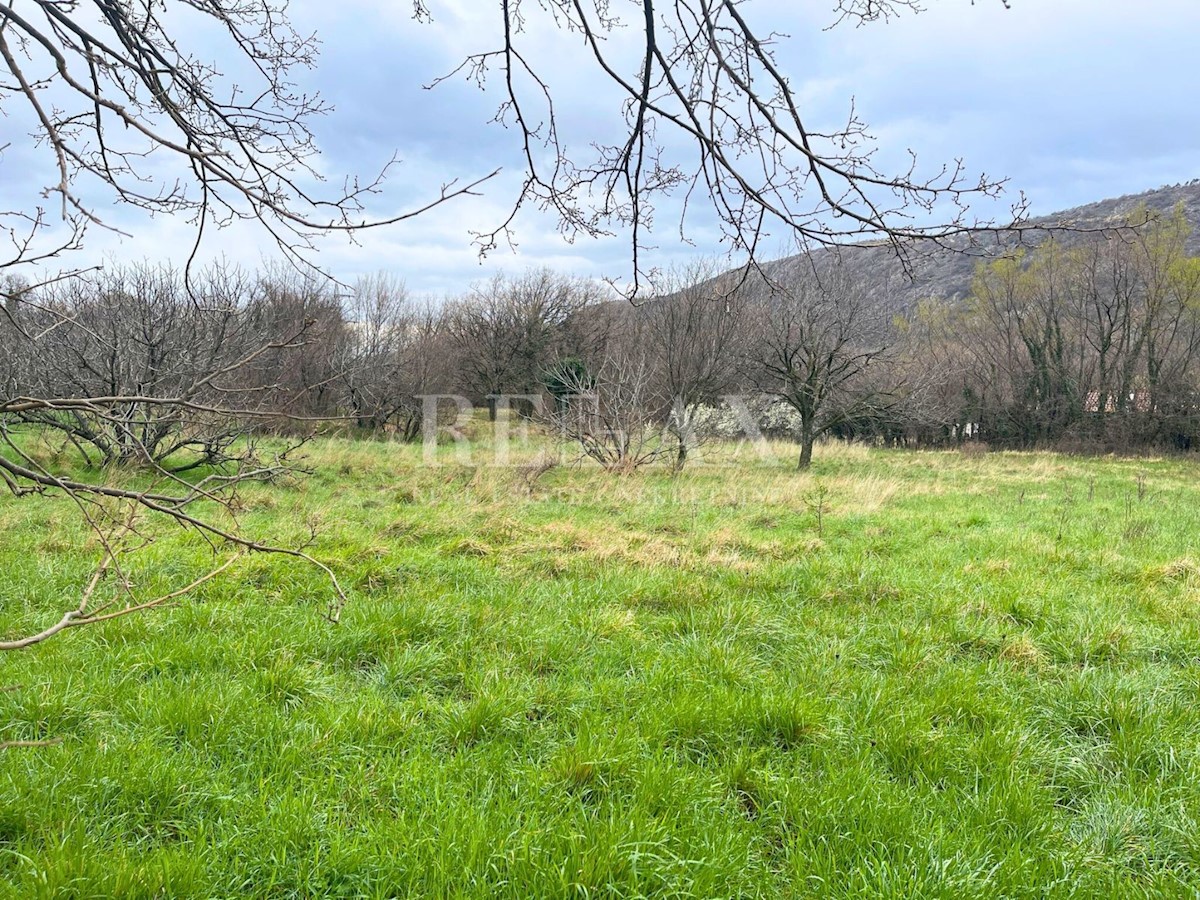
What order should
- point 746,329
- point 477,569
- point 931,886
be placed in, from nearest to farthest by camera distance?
1. point 931,886
2. point 477,569
3. point 746,329

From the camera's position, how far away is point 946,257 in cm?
231

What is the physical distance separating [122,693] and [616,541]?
15.0 feet

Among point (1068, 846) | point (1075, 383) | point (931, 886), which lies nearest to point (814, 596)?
point (1068, 846)

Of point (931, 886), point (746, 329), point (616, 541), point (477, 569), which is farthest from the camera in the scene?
point (746, 329)

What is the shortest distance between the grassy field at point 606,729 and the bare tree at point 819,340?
11.4 meters

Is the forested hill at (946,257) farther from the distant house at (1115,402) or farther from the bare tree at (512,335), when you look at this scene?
the bare tree at (512,335)

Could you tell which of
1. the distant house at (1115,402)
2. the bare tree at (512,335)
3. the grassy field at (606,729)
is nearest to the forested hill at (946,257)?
the grassy field at (606,729)

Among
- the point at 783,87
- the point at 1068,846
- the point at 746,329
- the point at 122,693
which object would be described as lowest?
the point at 1068,846

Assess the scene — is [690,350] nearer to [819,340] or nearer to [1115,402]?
[819,340]

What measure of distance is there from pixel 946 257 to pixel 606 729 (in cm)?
236

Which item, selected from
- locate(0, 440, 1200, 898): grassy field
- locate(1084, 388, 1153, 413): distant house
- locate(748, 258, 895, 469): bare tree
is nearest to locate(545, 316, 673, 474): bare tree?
locate(748, 258, 895, 469): bare tree

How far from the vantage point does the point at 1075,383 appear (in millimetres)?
26672

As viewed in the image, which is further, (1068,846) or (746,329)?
(746,329)

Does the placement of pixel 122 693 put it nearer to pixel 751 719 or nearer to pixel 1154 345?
pixel 751 719
